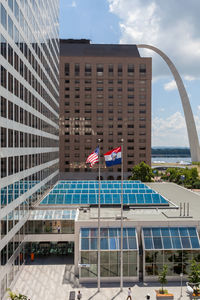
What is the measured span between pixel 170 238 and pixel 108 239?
734 centimetres

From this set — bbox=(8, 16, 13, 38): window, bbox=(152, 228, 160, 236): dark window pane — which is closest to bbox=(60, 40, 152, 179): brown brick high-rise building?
bbox=(152, 228, 160, 236): dark window pane

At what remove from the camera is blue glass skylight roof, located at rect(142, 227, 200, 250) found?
30047 millimetres

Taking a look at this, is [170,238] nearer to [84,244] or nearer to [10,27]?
[84,244]

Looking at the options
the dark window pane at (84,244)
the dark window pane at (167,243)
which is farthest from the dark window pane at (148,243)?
the dark window pane at (84,244)

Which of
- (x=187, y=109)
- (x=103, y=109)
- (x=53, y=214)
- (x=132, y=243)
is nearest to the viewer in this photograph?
(x=132, y=243)

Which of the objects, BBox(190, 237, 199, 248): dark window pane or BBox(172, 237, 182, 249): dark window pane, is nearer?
BBox(172, 237, 182, 249): dark window pane

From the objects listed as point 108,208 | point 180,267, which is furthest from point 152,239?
point 108,208

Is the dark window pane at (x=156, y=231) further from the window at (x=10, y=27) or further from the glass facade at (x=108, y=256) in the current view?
the window at (x=10, y=27)

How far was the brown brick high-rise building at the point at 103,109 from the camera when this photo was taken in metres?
102

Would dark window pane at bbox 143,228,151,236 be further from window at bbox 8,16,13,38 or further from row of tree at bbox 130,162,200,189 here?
row of tree at bbox 130,162,200,189

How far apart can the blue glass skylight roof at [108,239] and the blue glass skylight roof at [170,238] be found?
5.01ft

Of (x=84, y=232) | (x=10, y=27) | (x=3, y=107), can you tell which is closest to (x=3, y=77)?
(x=3, y=107)

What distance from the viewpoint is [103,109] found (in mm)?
103562

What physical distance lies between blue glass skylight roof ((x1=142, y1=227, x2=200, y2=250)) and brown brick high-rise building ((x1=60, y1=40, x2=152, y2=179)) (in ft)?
230
